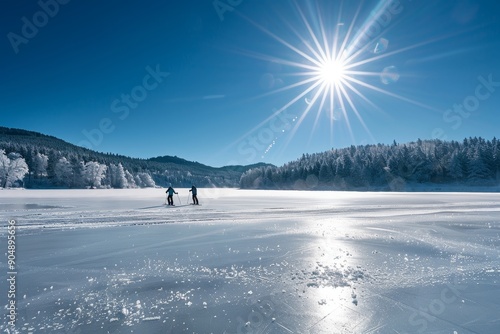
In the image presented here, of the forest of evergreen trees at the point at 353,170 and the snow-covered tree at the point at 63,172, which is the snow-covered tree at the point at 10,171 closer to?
the forest of evergreen trees at the point at 353,170

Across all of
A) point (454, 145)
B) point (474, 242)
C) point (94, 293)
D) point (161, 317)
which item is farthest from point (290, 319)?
point (454, 145)

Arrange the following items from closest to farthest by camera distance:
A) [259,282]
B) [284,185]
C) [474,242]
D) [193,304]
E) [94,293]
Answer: [193,304] → [94,293] → [259,282] → [474,242] → [284,185]

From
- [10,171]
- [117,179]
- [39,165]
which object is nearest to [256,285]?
[10,171]

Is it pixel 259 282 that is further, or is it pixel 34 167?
pixel 34 167

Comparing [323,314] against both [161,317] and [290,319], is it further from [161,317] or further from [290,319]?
[161,317]

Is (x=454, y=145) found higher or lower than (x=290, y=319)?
higher

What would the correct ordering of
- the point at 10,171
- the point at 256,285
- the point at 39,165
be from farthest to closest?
the point at 39,165, the point at 10,171, the point at 256,285

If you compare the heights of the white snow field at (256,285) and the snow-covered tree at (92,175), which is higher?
the snow-covered tree at (92,175)

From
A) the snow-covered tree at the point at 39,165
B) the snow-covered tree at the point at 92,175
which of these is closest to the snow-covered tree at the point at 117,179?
the snow-covered tree at the point at 92,175

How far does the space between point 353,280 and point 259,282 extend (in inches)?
63.5

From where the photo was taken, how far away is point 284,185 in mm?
112812

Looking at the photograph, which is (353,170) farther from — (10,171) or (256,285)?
(10,171)

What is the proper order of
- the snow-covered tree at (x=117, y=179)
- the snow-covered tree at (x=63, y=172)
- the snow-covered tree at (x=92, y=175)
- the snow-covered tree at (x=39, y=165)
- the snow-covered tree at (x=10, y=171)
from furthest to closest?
1. the snow-covered tree at (x=117, y=179)
2. the snow-covered tree at (x=39, y=165)
3. the snow-covered tree at (x=92, y=175)
4. the snow-covered tree at (x=63, y=172)
5. the snow-covered tree at (x=10, y=171)

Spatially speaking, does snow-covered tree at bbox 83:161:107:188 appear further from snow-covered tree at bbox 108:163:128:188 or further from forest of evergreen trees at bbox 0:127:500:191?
snow-covered tree at bbox 108:163:128:188
